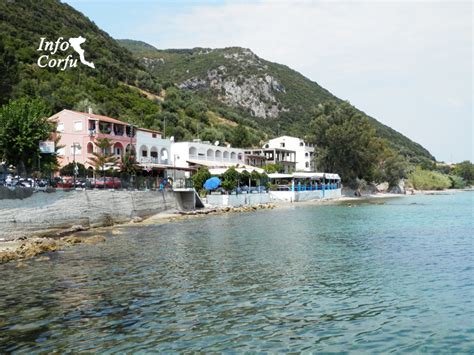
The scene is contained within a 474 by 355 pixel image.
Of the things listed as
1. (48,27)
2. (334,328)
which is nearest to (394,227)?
(334,328)

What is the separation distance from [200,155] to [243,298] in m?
71.8

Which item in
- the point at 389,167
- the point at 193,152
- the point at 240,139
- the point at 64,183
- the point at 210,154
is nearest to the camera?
the point at 64,183

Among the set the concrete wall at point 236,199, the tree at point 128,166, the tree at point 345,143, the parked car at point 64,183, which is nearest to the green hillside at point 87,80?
the tree at point 345,143

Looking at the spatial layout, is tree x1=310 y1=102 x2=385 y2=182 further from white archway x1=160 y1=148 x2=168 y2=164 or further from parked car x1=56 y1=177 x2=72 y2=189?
parked car x1=56 y1=177 x2=72 y2=189

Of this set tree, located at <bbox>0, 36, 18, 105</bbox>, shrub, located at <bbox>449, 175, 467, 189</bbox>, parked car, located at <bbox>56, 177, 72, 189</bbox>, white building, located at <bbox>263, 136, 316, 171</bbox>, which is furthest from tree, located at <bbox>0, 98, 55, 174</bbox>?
shrub, located at <bbox>449, 175, 467, 189</bbox>

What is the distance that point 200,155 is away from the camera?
86375 millimetres

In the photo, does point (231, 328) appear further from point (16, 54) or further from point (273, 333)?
point (16, 54)

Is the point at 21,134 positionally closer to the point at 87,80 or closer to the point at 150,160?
the point at 150,160

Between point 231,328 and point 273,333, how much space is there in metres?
1.14

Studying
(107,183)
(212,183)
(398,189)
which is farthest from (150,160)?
(398,189)

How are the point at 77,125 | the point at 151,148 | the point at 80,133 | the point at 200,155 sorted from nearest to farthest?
the point at 80,133
the point at 77,125
the point at 151,148
the point at 200,155

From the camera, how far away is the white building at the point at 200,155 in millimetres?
80756

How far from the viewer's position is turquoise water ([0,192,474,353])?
11.4m

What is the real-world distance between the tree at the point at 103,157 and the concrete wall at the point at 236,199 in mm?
13423
